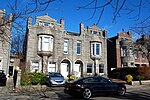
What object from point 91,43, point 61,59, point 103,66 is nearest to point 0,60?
point 61,59

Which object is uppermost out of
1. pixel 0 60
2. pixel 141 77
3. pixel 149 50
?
pixel 149 50

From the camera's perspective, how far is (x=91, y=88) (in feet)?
46.3

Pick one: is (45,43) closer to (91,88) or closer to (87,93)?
(91,88)

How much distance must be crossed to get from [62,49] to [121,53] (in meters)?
15.0

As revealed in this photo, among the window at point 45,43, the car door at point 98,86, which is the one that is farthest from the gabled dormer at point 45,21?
the car door at point 98,86

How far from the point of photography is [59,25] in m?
Result: 34.0

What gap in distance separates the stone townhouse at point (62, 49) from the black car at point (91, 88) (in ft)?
52.2

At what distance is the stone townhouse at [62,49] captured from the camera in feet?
99.9

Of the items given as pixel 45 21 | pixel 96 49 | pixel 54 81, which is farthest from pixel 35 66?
pixel 96 49

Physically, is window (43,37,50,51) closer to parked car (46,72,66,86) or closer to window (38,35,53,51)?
window (38,35,53,51)

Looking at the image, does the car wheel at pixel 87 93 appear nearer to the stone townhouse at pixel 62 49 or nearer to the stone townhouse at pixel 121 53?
the stone townhouse at pixel 62 49

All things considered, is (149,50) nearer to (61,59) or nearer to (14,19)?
(61,59)

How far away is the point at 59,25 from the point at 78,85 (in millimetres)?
21565

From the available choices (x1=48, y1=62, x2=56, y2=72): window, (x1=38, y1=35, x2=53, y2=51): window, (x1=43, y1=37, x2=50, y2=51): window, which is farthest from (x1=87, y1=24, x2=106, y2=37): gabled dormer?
(x1=48, y1=62, x2=56, y2=72): window
